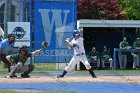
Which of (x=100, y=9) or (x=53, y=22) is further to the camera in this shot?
(x=100, y=9)

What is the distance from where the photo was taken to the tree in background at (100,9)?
146ft

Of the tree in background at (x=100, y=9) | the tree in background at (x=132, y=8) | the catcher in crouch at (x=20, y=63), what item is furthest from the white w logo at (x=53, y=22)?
the tree in background at (x=100, y=9)

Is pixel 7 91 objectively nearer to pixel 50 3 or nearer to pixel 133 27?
pixel 50 3

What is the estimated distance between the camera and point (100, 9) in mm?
44875

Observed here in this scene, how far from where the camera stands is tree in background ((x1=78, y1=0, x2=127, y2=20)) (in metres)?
44.5

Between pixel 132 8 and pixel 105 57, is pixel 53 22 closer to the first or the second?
pixel 105 57

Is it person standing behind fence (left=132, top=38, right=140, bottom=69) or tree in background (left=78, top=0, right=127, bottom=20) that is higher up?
tree in background (left=78, top=0, right=127, bottom=20)

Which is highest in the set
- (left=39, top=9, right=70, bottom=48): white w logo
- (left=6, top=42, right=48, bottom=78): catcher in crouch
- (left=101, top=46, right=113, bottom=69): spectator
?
(left=39, top=9, right=70, bottom=48): white w logo

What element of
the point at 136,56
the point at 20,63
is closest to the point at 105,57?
the point at 136,56

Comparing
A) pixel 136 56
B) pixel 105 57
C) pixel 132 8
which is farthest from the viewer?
pixel 132 8

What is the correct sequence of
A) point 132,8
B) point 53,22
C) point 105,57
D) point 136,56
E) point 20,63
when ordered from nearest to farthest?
point 20,63 → point 53,22 → point 136,56 → point 105,57 → point 132,8

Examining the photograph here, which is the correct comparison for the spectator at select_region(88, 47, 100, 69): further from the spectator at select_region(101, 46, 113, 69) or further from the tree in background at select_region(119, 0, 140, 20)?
the tree in background at select_region(119, 0, 140, 20)

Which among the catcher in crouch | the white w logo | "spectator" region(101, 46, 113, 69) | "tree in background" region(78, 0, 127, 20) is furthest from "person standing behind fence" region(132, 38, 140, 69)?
"tree in background" region(78, 0, 127, 20)

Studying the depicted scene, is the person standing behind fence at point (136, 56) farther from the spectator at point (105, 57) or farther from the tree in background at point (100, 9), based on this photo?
the tree in background at point (100, 9)
